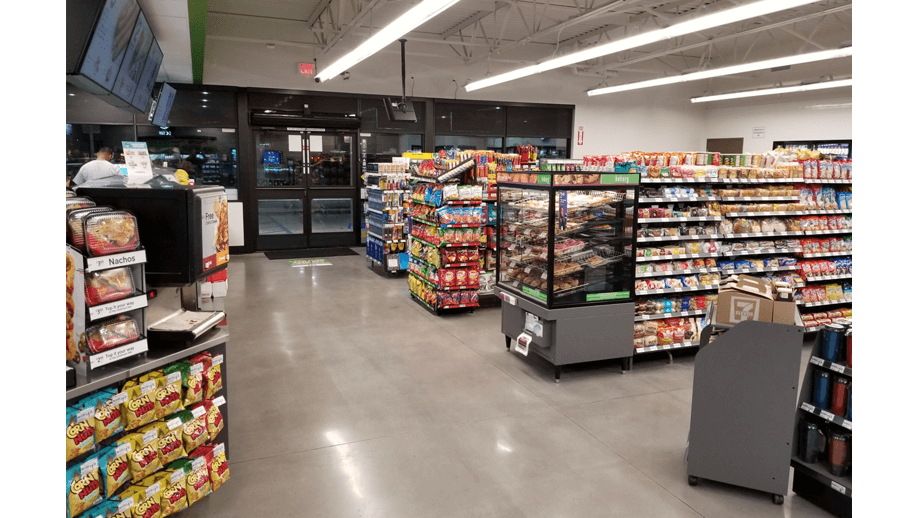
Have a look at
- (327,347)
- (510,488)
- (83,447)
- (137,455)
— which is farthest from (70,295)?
(327,347)

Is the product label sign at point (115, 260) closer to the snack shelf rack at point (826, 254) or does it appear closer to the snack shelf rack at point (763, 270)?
the snack shelf rack at point (763, 270)

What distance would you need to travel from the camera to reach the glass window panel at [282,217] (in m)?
13.3

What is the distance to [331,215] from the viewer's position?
13.9m

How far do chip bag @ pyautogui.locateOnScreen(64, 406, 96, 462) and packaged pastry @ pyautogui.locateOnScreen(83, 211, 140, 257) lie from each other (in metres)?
0.68

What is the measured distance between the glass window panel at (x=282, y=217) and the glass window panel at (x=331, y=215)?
35cm

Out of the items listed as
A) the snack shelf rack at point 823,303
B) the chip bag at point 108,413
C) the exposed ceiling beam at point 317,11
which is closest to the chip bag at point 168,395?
the chip bag at point 108,413

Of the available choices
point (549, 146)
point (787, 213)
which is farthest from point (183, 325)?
point (549, 146)

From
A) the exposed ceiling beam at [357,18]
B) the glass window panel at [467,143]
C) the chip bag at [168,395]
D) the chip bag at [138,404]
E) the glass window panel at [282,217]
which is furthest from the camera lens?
the glass window panel at [467,143]

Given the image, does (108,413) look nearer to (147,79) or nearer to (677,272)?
(677,272)

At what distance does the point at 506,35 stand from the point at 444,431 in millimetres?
11236

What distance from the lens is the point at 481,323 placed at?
741 centimetres

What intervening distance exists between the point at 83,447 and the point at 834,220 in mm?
7663

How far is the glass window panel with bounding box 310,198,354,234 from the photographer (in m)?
13.5
